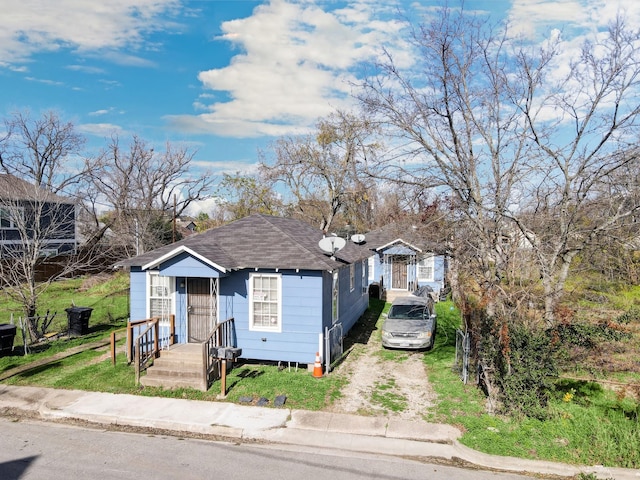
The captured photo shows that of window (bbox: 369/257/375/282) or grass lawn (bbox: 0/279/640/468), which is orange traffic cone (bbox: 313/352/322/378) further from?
window (bbox: 369/257/375/282)

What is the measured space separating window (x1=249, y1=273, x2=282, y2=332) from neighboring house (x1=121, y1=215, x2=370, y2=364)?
1.0 inches

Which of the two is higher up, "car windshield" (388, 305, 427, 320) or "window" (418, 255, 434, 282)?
"window" (418, 255, 434, 282)

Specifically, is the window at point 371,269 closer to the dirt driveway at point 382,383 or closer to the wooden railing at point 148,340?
the dirt driveway at point 382,383

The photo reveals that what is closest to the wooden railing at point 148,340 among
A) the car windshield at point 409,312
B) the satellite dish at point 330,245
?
the satellite dish at point 330,245

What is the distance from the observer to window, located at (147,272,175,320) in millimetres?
12766

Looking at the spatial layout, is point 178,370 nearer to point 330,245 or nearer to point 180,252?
point 180,252

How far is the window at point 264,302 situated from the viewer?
12180 millimetres

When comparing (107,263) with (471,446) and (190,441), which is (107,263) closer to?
(190,441)

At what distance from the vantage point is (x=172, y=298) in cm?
1266

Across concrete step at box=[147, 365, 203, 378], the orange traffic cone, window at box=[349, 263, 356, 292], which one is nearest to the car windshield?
window at box=[349, 263, 356, 292]

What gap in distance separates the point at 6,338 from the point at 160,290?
5.26 m

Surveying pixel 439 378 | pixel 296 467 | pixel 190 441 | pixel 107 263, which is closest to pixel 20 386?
pixel 190 441

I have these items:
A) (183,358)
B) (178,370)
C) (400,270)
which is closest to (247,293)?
(183,358)

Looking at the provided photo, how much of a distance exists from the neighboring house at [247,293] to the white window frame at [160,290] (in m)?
0.03
